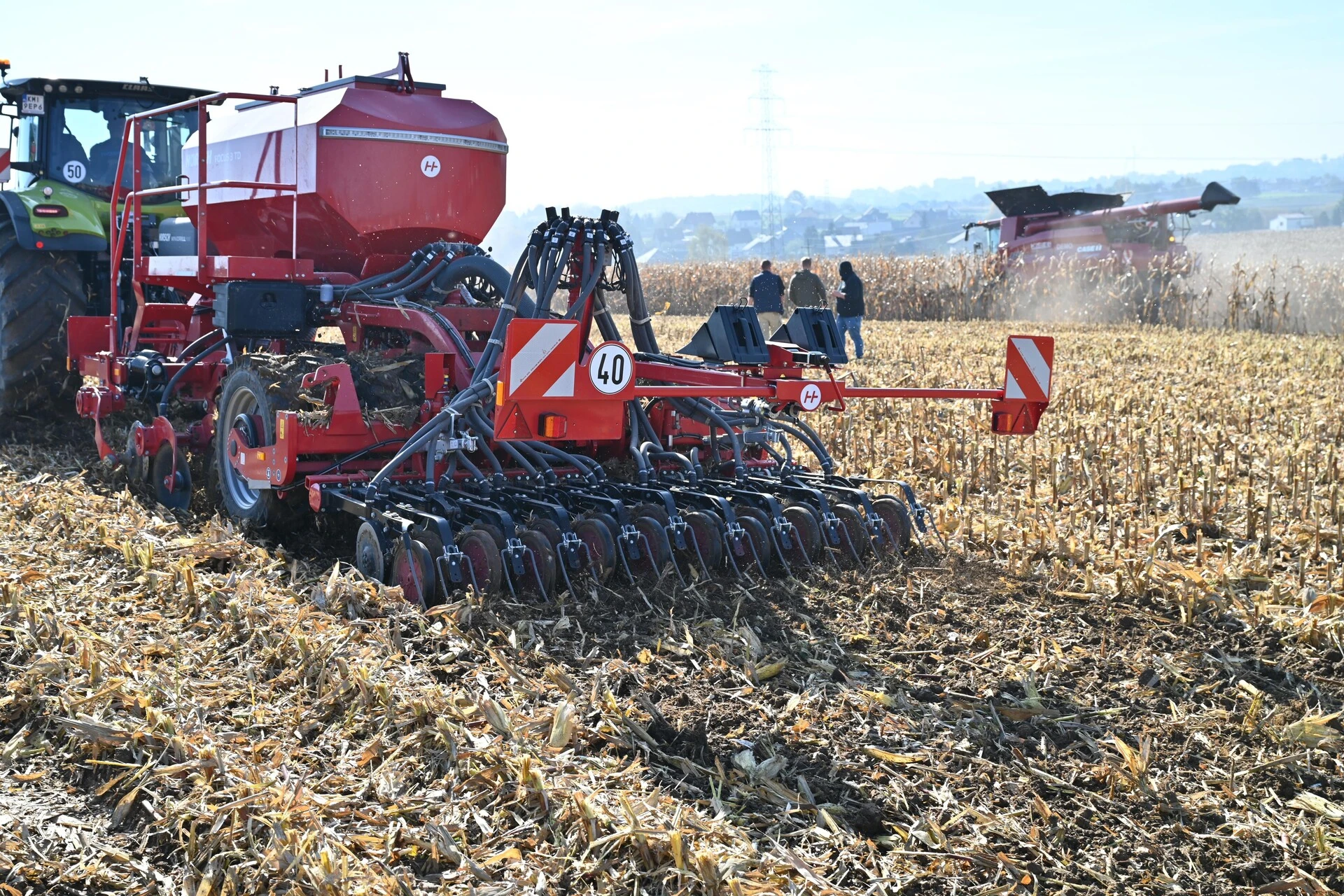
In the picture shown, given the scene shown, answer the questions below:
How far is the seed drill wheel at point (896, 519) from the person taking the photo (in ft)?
18.2

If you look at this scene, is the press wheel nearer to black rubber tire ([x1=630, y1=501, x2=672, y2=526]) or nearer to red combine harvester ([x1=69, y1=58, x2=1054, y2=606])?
red combine harvester ([x1=69, y1=58, x2=1054, y2=606])

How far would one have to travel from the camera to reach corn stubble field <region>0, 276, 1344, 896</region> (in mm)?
2977

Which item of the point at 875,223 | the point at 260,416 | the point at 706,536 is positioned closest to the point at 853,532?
the point at 706,536

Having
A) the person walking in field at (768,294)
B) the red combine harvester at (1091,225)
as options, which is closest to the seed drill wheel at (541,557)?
the person walking in field at (768,294)

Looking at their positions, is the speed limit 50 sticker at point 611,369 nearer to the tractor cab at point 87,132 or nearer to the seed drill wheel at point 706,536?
the seed drill wheel at point 706,536

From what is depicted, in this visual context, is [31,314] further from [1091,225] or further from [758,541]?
[1091,225]

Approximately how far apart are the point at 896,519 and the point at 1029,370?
0.88 metres

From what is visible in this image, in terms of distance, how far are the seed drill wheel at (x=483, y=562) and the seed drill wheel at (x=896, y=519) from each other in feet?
5.72

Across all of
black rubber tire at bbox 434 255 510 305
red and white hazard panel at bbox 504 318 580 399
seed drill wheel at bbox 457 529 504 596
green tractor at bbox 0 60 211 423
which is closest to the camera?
red and white hazard panel at bbox 504 318 580 399

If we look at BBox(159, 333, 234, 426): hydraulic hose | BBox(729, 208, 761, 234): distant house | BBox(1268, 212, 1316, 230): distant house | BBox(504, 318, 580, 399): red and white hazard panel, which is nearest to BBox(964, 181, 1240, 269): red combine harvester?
BBox(159, 333, 234, 426): hydraulic hose

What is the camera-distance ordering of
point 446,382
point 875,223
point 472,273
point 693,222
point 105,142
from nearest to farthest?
point 446,382
point 472,273
point 105,142
point 875,223
point 693,222

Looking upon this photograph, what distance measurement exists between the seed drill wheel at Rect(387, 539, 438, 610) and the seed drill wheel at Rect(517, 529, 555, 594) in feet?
1.21

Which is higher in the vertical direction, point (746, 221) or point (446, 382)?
point (746, 221)

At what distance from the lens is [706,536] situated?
17.1ft
